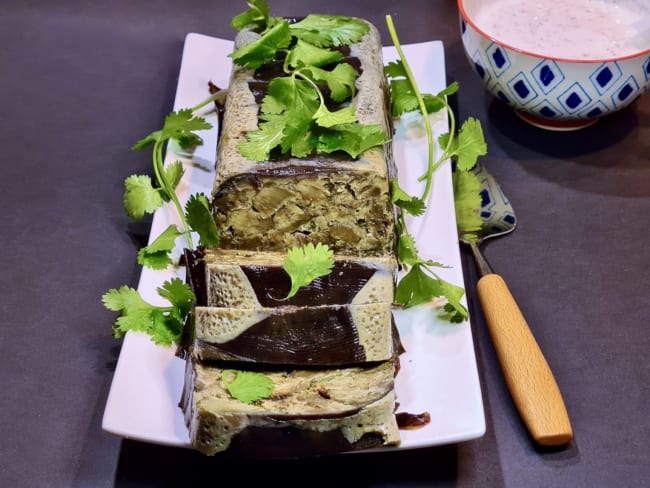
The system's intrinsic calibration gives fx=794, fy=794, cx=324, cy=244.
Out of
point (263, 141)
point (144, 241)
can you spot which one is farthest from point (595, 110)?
point (144, 241)

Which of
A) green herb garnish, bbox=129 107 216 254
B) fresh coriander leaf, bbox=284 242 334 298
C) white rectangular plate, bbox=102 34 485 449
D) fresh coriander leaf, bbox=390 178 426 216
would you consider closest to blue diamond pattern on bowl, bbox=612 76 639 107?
white rectangular plate, bbox=102 34 485 449

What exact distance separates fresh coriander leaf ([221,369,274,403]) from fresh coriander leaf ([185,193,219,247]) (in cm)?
74

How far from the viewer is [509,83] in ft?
12.3

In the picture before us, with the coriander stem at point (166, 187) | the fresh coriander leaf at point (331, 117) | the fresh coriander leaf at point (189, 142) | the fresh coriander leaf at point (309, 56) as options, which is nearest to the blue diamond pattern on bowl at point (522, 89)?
the fresh coriander leaf at point (309, 56)

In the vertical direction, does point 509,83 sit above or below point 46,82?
above

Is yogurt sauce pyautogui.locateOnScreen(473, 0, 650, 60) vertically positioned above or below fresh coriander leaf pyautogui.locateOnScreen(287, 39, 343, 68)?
below

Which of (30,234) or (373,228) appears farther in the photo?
(30,234)

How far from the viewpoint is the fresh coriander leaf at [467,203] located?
11.5 feet

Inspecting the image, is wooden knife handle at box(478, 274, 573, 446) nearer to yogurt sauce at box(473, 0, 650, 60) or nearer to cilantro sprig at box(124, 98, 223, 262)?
cilantro sprig at box(124, 98, 223, 262)

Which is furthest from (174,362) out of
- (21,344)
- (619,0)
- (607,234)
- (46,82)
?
(619,0)

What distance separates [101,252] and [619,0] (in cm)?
285

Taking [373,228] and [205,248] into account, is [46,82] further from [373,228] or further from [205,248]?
[373,228]

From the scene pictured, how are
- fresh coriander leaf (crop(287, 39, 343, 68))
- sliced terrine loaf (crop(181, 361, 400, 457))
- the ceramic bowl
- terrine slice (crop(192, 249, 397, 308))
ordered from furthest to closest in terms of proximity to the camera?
the ceramic bowl → fresh coriander leaf (crop(287, 39, 343, 68)) → terrine slice (crop(192, 249, 397, 308)) → sliced terrine loaf (crop(181, 361, 400, 457))

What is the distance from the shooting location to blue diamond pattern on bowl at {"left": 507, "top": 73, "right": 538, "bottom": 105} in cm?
369
